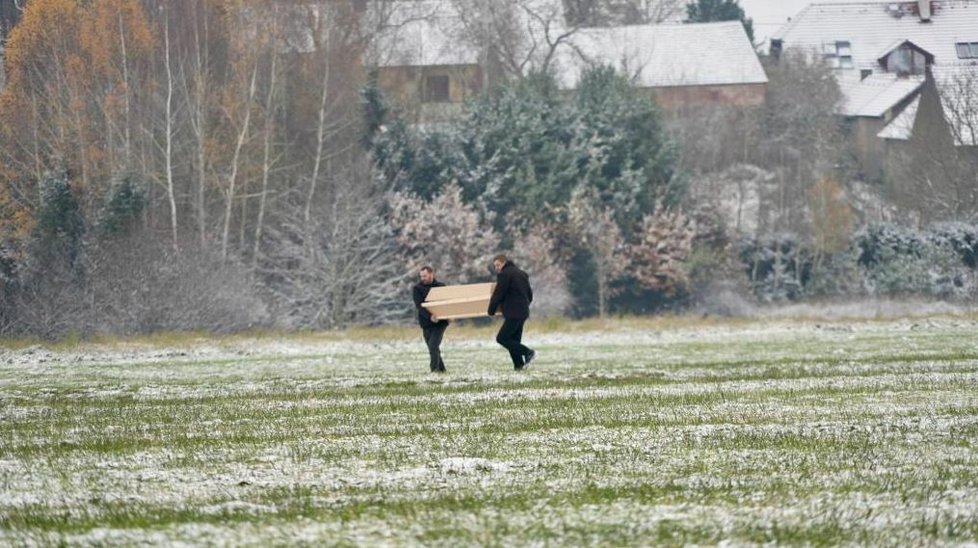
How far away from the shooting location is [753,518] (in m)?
10.1

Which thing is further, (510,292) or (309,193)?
(309,193)

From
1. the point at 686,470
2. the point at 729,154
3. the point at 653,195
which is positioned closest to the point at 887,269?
the point at 653,195

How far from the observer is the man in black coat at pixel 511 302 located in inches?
1076

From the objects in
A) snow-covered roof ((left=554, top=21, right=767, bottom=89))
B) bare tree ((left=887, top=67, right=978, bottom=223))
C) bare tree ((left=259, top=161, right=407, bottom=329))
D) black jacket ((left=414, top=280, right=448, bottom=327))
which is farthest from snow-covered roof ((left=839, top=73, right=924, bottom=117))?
black jacket ((left=414, top=280, right=448, bottom=327))

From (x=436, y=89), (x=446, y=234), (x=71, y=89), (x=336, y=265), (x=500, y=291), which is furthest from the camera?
(x=436, y=89)

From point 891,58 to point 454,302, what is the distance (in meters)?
78.7

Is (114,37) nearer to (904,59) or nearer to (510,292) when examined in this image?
(510,292)

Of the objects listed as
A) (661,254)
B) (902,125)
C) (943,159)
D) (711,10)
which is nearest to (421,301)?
(661,254)

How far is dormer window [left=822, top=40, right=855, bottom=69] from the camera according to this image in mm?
105500

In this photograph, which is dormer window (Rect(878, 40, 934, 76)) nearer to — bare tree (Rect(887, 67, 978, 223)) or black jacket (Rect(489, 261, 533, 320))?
bare tree (Rect(887, 67, 978, 223))

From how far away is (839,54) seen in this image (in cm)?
10656

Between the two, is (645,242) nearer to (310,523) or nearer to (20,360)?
(20,360)

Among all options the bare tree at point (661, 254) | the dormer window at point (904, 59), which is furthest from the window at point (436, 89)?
the dormer window at point (904, 59)

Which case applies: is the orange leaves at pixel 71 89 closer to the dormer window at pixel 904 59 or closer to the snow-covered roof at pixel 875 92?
the snow-covered roof at pixel 875 92
